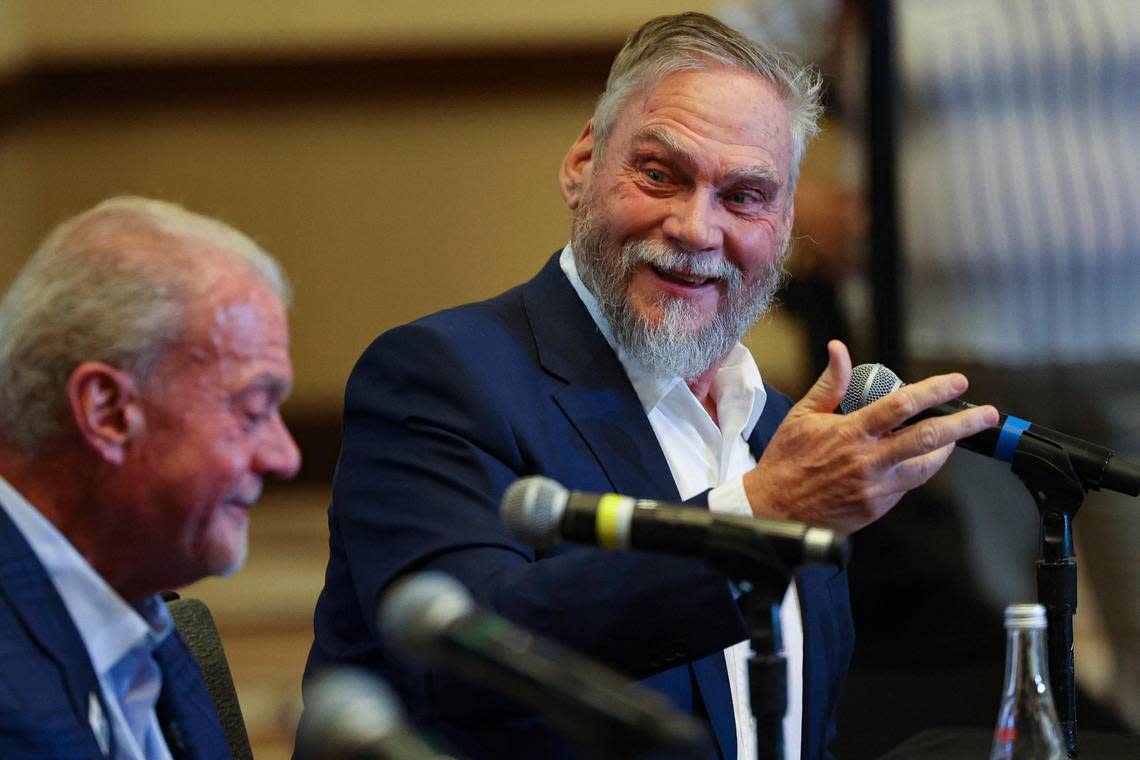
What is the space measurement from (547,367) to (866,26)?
5.94 feet

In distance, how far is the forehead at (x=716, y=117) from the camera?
2.31 m

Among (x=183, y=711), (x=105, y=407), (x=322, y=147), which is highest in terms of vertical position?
(x=322, y=147)

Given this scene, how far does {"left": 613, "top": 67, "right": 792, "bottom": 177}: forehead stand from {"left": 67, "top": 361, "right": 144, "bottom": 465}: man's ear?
3.54ft

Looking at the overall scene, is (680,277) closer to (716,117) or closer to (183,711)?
(716,117)

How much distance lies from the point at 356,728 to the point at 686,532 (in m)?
0.38

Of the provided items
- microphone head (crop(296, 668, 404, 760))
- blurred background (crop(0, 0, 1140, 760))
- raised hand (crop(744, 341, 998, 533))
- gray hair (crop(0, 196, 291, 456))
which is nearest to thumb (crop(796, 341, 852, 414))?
raised hand (crop(744, 341, 998, 533))

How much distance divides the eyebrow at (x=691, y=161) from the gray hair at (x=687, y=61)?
0.32 ft

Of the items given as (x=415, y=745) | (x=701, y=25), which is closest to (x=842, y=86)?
(x=701, y=25)

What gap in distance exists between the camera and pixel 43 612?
1474 mm

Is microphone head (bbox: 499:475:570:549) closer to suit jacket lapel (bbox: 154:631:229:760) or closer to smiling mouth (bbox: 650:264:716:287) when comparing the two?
suit jacket lapel (bbox: 154:631:229:760)

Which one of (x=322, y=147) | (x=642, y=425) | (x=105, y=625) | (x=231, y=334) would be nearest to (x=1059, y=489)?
(x=642, y=425)

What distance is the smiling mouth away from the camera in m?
A: 2.32

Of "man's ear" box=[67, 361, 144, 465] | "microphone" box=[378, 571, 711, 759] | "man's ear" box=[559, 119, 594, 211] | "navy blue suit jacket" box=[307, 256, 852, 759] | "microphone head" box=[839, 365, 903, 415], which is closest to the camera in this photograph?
"microphone" box=[378, 571, 711, 759]

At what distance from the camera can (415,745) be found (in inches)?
41.5
